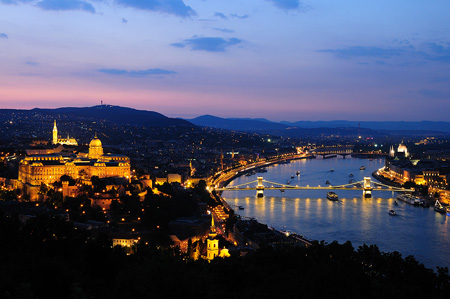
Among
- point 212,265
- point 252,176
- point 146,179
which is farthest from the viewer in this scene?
point 252,176

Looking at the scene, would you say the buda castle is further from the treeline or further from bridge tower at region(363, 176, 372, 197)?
bridge tower at region(363, 176, 372, 197)

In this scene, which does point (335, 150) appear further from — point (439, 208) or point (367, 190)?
point (439, 208)

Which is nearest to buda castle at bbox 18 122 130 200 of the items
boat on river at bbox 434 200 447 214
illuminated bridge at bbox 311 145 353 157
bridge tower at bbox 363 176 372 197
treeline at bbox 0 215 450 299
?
treeline at bbox 0 215 450 299

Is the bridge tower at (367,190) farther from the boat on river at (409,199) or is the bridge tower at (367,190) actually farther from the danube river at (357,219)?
the boat on river at (409,199)

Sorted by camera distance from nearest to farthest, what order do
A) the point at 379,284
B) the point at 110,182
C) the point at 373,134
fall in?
the point at 379,284 → the point at 110,182 → the point at 373,134

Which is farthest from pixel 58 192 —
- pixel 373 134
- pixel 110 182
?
pixel 373 134

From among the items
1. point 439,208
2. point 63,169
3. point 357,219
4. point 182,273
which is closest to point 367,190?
point 439,208

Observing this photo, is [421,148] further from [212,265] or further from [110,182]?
[212,265]
